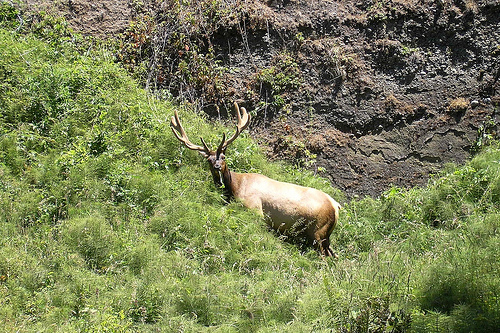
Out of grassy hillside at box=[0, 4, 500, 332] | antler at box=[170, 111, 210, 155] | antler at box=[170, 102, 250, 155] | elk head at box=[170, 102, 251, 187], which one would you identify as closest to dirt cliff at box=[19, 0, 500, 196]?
grassy hillside at box=[0, 4, 500, 332]

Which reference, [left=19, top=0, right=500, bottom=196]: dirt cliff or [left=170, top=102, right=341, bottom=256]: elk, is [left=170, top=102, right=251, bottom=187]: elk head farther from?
[left=19, top=0, right=500, bottom=196]: dirt cliff

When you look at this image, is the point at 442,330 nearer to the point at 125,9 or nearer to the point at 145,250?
the point at 145,250

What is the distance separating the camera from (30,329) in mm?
6039

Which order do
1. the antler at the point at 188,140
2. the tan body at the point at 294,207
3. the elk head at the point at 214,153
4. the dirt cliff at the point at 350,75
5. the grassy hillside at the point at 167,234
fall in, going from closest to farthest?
the grassy hillside at the point at 167,234 → the tan body at the point at 294,207 → the elk head at the point at 214,153 → the antler at the point at 188,140 → the dirt cliff at the point at 350,75

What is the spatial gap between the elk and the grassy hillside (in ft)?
0.89

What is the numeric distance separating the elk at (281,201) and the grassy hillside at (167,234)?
10.6 inches

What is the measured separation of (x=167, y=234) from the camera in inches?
325

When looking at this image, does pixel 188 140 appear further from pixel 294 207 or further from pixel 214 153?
pixel 294 207

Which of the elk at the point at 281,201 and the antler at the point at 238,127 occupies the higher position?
the antler at the point at 238,127

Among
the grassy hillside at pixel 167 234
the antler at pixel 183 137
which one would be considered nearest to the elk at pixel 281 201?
the antler at pixel 183 137

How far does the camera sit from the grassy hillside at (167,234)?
585 centimetres

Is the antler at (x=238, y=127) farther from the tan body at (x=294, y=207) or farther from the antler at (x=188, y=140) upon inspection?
the tan body at (x=294, y=207)

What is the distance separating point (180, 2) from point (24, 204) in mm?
6953

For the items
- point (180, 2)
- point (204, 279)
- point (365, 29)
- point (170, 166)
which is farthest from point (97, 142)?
point (365, 29)
